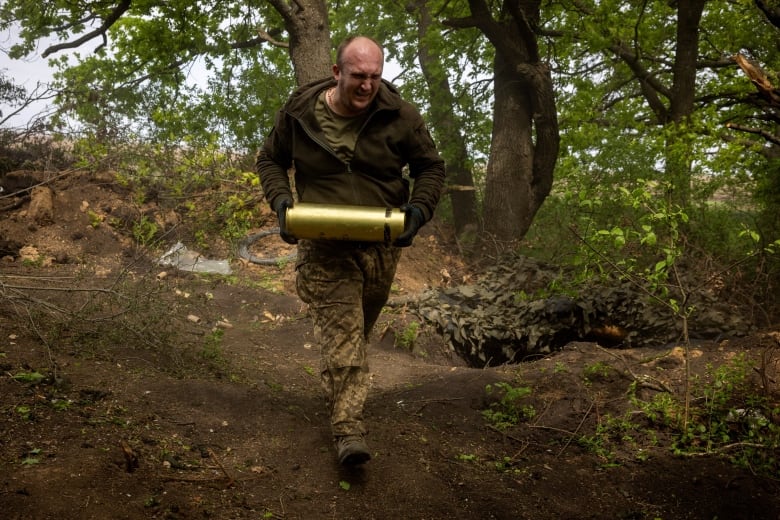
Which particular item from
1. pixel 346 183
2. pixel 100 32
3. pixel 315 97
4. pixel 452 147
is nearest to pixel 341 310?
pixel 346 183

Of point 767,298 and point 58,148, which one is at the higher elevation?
point 58,148

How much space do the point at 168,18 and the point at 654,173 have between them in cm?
789

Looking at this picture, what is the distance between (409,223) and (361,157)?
46 centimetres

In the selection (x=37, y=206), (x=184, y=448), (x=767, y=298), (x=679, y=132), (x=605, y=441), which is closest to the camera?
(x=184, y=448)

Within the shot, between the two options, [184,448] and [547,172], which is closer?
[184,448]

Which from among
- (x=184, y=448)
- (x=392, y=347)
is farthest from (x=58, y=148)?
(x=184, y=448)

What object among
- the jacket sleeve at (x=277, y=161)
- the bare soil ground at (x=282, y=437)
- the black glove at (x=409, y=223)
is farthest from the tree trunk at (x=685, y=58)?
the jacket sleeve at (x=277, y=161)

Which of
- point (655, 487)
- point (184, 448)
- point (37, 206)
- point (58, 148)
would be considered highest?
point (58, 148)

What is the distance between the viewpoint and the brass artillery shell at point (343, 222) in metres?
3.62

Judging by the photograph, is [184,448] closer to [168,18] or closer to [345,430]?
[345,430]

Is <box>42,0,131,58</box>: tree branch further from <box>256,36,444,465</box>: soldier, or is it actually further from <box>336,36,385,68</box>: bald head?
<box>336,36,385,68</box>: bald head

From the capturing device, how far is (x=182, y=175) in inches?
417

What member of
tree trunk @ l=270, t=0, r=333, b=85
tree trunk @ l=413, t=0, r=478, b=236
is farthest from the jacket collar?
tree trunk @ l=413, t=0, r=478, b=236

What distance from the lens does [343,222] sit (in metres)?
3.63
